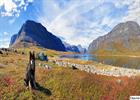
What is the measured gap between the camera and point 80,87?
3862 cm

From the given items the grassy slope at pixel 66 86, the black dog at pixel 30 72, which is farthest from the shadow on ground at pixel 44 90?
the black dog at pixel 30 72

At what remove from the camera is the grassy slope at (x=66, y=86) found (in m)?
35.1

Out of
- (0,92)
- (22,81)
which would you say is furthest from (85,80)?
(0,92)

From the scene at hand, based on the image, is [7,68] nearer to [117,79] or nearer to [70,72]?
[70,72]

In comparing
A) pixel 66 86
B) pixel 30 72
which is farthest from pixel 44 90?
pixel 30 72

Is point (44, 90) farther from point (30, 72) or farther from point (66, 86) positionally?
point (30, 72)

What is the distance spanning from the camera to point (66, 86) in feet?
125

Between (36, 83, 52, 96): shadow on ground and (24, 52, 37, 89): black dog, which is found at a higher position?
(24, 52, 37, 89): black dog

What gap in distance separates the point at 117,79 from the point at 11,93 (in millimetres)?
16136

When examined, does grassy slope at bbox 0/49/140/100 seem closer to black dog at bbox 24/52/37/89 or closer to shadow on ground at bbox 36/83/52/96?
shadow on ground at bbox 36/83/52/96

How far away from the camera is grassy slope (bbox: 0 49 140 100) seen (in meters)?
35.1

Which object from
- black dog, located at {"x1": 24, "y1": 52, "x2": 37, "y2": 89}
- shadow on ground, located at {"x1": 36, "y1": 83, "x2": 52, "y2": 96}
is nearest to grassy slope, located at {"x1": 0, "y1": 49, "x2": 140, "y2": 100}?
shadow on ground, located at {"x1": 36, "y1": 83, "x2": 52, "y2": 96}

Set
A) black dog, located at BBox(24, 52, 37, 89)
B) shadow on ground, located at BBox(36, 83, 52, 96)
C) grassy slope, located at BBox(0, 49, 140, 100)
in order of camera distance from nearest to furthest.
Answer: black dog, located at BBox(24, 52, 37, 89) → grassy slope, located at BBox(0, 49, 140, 100) → shadow on ground, located at BBox(36, 83, 52, 96)

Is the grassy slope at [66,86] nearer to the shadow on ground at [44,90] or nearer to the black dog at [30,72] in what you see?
the shadow on ground at [44,90]
